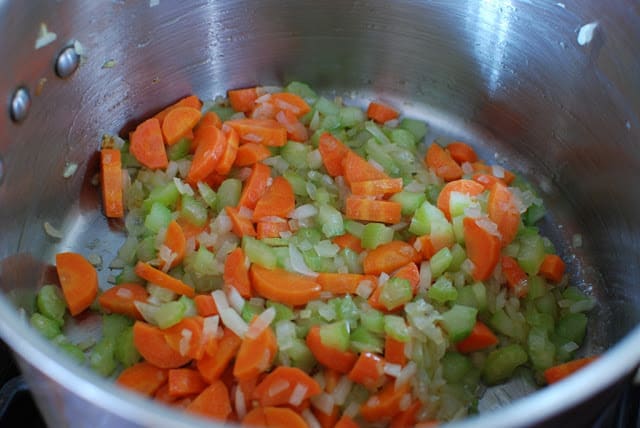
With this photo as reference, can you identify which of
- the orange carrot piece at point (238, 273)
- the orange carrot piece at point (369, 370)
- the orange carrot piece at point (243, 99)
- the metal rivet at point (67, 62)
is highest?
the metal rivet at point (67, 62)

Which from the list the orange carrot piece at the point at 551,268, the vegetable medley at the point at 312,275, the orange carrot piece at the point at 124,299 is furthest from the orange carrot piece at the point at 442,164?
the orange carrot piece at the point at 124,299

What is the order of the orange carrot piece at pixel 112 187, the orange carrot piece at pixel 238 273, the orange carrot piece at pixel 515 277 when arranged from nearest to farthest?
the orange carrot piece at pixel 238 273 < the orange carrot piece at pixel 515 277 < the orange carrot piece at pixel 112 187

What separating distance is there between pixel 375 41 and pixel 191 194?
777 millimetres

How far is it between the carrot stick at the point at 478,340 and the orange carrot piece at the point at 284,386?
16.6 inches

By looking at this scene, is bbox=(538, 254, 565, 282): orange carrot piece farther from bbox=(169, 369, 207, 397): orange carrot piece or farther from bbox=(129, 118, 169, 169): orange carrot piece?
bbox=(129, 118, 169, 169): orange carrot piece

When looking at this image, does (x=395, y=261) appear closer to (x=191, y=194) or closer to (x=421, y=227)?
(x=421, y=227)

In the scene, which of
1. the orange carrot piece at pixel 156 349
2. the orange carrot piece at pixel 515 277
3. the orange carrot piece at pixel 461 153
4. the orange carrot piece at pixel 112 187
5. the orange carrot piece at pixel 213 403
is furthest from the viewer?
the orange carrot piece at pixel 461 153

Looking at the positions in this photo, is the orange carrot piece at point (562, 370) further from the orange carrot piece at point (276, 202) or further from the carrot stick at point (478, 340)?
Result: the orange carrot piece at point (276, 202)

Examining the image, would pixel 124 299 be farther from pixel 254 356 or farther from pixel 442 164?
pixel 442 164

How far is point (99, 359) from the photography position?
1910mm

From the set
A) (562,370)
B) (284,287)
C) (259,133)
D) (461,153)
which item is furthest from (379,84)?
(562,370)

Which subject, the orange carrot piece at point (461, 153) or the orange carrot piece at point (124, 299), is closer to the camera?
the orange carrot piece at point (124, 299)

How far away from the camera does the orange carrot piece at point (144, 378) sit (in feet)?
6.03

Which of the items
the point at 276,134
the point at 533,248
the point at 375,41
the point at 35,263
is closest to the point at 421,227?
the point at 533,248
